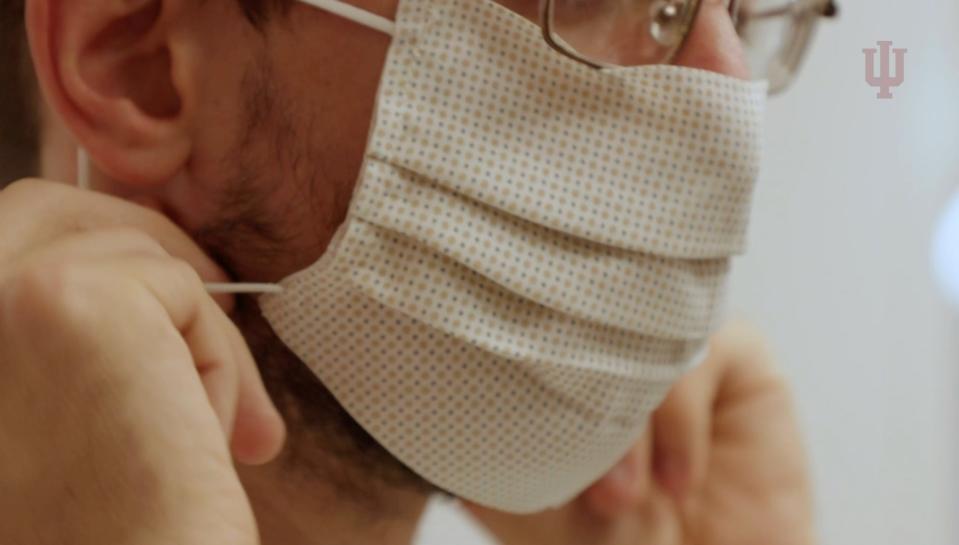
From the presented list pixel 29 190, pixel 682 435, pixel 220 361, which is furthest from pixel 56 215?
pixel 682 435

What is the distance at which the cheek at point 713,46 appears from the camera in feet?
2.77

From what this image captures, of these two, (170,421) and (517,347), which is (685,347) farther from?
(170,421)

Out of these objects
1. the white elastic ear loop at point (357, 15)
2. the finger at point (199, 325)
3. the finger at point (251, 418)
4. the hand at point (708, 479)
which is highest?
the white elastic ear loop at point (357, 15)

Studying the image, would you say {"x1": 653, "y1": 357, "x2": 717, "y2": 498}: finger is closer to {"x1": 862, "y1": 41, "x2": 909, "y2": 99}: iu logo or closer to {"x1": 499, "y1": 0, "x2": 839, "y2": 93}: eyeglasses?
{"x1": 499, "y1": 0, "x2": 839, "y2": 93}: eyeglasses

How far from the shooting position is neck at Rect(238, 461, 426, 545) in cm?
97

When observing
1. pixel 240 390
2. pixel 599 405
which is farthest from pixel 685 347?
pixel 240 390

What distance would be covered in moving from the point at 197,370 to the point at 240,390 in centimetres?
4

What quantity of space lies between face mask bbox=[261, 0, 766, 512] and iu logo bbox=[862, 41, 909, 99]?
2.76ft

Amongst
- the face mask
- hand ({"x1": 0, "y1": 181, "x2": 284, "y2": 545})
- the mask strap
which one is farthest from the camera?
the mask strap

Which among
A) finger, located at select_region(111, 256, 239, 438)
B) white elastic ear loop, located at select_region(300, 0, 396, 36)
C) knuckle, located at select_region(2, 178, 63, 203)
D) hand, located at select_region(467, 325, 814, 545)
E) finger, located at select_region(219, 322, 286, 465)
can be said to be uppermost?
white elastic ear loop, located at select_region(300, 0, 396, 36)

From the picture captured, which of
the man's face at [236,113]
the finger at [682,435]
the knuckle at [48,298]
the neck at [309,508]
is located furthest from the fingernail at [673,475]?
the knuckle at [48,298]

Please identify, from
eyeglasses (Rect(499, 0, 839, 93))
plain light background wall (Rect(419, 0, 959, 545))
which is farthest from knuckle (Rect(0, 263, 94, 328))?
plain light background wall (Rect(419, 0, 959, 545))

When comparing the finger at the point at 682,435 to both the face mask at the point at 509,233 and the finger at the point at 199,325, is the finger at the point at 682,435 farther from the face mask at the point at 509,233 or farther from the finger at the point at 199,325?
the finger at the point at 199,325

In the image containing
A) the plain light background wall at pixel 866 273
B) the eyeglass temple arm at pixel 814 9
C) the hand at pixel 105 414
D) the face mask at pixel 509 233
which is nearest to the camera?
the hand at pixel 105 414
